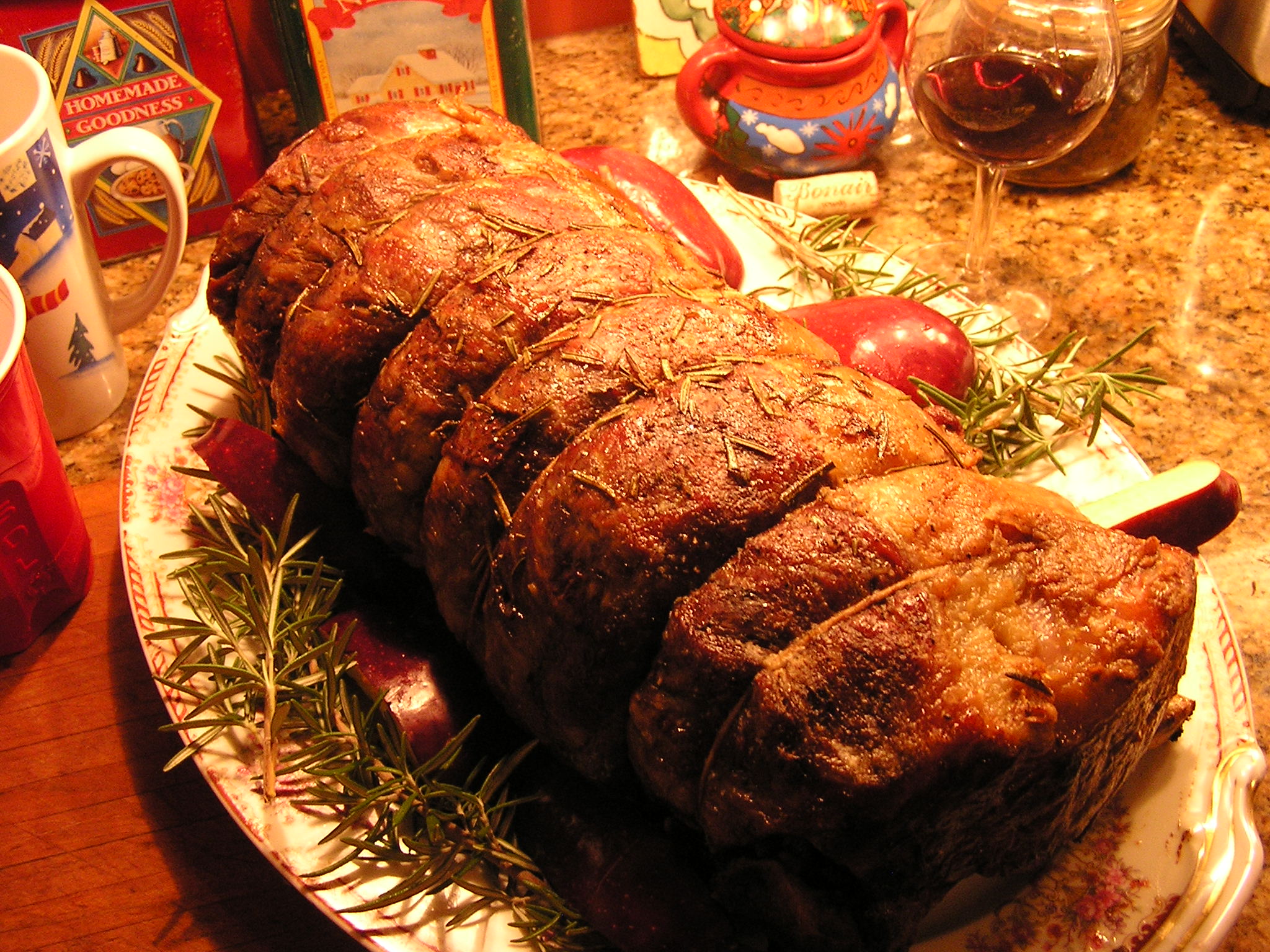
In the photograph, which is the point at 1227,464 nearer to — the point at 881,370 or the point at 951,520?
the point at 881,370

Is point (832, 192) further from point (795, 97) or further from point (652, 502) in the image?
point (652, 502)

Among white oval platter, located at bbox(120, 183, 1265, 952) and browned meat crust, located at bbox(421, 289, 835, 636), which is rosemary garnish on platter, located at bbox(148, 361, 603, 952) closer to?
white oval platter, located at bbox(120, 183, 1265, 952)

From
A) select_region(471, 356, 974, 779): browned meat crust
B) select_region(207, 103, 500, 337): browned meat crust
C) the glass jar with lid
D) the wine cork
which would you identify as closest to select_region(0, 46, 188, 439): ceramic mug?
select_region(207, 103, 500, 337): browned meat crust

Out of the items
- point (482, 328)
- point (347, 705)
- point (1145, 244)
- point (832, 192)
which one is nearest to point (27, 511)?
point (347, 705)

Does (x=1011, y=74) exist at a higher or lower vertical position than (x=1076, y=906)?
higher

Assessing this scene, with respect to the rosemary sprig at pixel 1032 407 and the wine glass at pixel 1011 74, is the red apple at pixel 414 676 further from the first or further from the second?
the wine glass at pixel 1011 74

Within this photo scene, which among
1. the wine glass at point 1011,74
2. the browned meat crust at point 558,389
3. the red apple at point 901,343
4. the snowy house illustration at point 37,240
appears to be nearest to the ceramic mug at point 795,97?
the wine glass at point 1011,74
